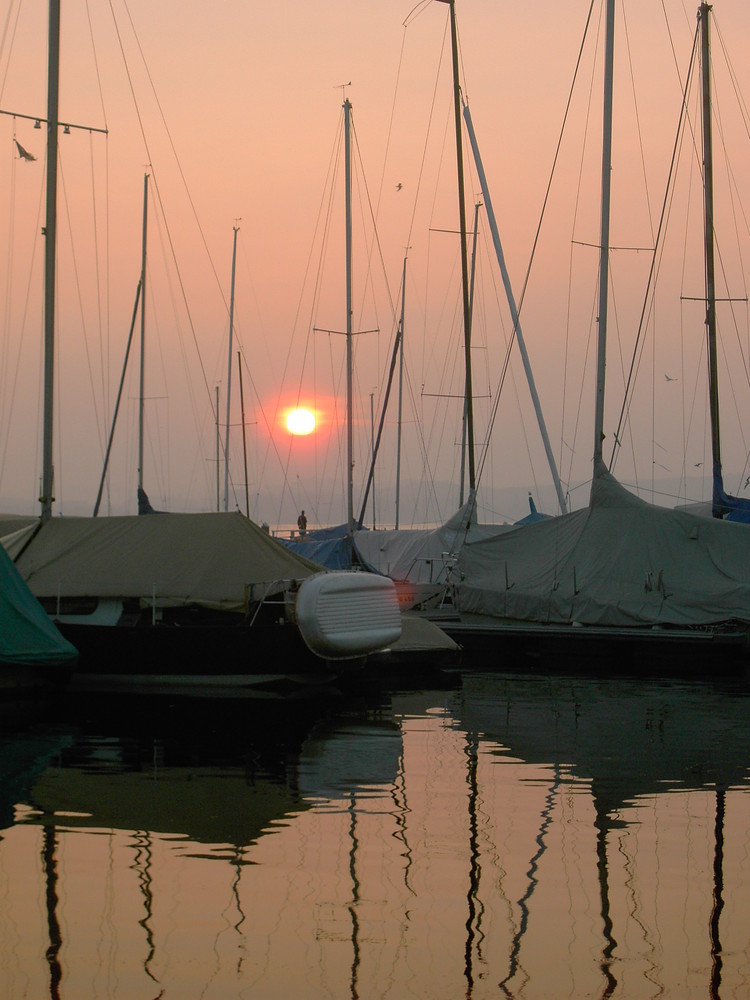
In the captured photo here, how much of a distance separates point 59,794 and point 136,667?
807 centimetres

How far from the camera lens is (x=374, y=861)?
9414mm

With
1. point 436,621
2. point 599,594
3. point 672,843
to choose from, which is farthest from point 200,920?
point 436,621

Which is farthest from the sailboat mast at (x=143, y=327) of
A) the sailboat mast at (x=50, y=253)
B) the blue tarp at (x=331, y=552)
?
the sailboat mast at (x=50, y=253)

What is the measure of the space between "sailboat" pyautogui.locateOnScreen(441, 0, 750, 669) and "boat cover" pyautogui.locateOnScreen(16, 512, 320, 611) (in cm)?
709

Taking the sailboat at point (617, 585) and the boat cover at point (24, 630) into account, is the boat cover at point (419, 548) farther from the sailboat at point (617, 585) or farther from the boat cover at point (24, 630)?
the boat cover at point (24, 630)

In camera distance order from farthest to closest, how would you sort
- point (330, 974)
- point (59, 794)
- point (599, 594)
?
1. point (599, 594)
2. point (59, 794)
3. point (330, 974)

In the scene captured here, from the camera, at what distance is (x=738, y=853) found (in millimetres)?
9719

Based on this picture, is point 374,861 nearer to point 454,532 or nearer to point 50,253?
point 50,253

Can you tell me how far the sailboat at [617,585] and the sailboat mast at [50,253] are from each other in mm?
9796

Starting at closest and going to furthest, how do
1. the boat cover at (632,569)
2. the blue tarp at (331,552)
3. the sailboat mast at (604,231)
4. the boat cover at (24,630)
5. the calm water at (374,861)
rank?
the calm water at (374,861) < the boat cover at (24,630) < the boat cover at (632,569) < the sailboat mast at (604,231) < the blue tarp at (331,552)

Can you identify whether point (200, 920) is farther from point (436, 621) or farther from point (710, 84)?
point (710, 84)

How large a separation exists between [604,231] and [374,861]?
69.0 ft

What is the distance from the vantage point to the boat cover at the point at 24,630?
18.2 m

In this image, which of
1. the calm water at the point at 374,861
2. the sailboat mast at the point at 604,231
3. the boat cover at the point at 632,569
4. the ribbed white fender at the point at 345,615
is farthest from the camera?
the sailboat mast at the point at 604,231
